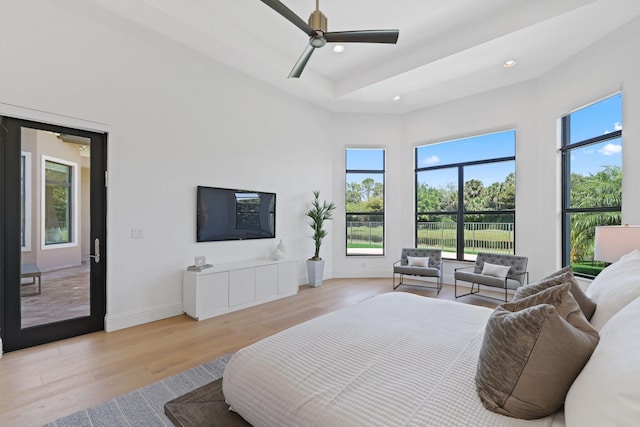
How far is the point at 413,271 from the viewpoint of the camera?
16.6ft

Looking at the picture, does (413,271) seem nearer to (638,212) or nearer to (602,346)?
(638,212)

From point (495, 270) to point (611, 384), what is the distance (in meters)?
4.17

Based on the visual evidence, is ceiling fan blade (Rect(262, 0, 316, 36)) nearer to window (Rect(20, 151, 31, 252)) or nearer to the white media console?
window (Rect(20, 151, 31, 252))

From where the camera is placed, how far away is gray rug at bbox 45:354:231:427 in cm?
180

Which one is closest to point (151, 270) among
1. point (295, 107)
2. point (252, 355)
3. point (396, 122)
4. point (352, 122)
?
point (252, 355)

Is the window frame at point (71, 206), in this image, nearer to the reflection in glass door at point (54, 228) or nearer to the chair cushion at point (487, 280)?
the reflection in glass door at point (54, 228)

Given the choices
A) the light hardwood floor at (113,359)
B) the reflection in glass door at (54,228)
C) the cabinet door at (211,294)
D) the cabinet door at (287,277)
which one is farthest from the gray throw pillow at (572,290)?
the reflection in glass door at (54,228)

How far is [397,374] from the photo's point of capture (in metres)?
1.24

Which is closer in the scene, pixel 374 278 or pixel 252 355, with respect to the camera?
pixel 252 355

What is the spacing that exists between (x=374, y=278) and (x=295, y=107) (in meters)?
3.75

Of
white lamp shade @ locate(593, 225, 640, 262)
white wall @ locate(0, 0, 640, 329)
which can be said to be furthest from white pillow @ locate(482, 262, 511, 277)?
white lamp shade @ locate(593, 225, 640, 262)

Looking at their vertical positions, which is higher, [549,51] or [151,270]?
[549,51]

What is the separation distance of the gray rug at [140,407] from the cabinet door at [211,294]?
129cm

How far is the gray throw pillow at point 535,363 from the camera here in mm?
955
